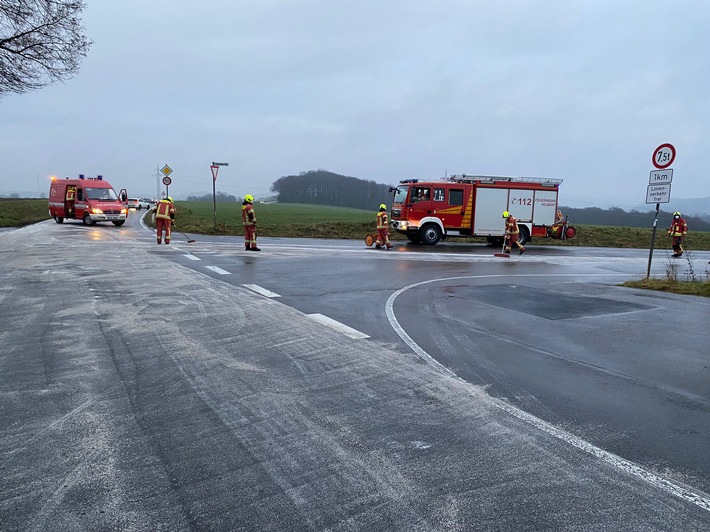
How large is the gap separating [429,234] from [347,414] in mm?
19801

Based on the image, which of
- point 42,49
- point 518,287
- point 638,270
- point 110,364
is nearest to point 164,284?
point 110,364

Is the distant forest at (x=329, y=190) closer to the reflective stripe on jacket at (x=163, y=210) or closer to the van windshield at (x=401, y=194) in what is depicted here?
the van windshield at (x=401, y=194)

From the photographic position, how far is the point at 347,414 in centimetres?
413

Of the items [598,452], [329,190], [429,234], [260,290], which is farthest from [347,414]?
[329,190]

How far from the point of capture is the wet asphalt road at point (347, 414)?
290 cm

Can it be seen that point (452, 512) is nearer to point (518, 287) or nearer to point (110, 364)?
point (110, 364)

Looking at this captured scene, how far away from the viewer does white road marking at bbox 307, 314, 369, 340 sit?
21.8 ft

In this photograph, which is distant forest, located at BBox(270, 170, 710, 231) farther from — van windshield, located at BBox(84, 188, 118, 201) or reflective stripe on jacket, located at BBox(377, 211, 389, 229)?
reflective stripe on jacket, located at BBox(377, 211, 389, 229)

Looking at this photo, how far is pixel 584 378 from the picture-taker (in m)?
5.26

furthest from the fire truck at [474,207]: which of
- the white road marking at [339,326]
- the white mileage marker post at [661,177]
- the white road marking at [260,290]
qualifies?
the white road marking at [339,326]

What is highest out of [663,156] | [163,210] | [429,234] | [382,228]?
[663,156]

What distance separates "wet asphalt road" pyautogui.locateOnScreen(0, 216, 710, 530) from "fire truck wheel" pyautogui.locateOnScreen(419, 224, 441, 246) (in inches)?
568

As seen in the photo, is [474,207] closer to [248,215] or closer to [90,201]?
[248,215]

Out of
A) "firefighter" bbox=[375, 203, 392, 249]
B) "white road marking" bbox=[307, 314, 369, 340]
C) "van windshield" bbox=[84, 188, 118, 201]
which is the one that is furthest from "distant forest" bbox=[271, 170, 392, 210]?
"white road marking" bbox=[307, 314, 369, 340]
